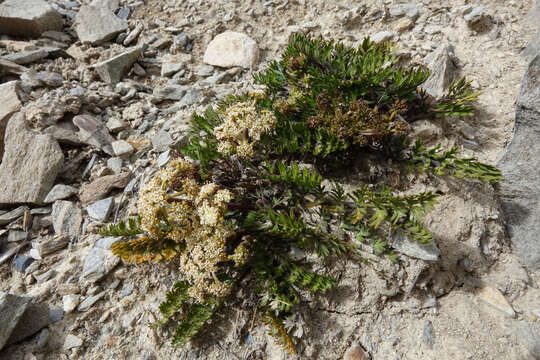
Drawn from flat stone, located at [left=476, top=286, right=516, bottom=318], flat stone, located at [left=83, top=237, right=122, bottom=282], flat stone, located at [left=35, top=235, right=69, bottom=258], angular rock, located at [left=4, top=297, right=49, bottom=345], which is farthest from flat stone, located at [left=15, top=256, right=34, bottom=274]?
flat stone, located at [left=476, top=286, right=516, bottom=318]

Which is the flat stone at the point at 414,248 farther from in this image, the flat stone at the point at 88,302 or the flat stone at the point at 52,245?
the flat stone at the point at 52,245

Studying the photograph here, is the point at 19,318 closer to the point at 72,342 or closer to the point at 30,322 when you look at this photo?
the point at 30,322

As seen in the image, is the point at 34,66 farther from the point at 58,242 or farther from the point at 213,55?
the point at 58,242

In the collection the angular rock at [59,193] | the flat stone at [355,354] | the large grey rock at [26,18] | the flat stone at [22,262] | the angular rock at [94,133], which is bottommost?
the flat stone at [355,354]

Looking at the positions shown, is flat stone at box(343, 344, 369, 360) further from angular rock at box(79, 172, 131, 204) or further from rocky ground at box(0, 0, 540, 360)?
angular rock at box(79, 172, 131, 204)

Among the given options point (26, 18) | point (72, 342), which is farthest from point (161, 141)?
point (26, 18)

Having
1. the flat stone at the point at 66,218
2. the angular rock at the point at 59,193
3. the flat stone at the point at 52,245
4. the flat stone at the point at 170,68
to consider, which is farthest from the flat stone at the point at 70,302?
the flat stone at the point at 170,68

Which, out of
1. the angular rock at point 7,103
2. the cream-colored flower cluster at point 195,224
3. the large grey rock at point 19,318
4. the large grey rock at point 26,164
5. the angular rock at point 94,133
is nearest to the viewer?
the cream-colored flower cluster at point 195,224

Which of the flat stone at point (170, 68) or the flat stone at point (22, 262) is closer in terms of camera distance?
the flat stone at point (22, 262)
